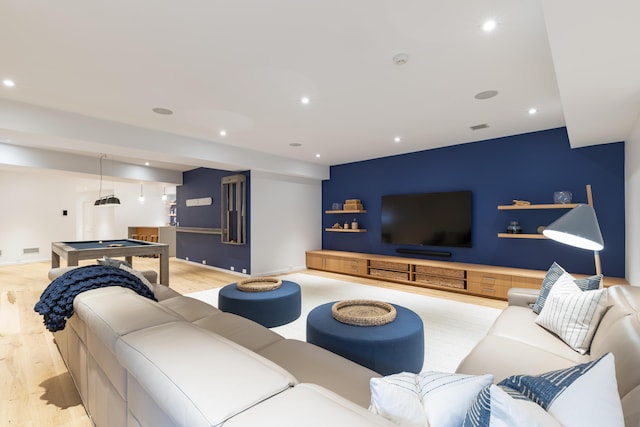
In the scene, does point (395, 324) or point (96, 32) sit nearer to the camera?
point (96, 32)

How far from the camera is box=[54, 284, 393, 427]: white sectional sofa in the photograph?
0.75m

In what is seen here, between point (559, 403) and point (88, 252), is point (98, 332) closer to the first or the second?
point (559, 403)

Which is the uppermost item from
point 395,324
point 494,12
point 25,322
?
point 494,12

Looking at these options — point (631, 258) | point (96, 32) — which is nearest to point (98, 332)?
point (96, 32)

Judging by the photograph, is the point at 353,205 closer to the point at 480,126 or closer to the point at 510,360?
the point at 480,126

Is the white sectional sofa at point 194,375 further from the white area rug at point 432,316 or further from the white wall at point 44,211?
the white wall at point 44,211

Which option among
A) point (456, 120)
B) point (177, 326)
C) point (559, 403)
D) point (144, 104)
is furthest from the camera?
point (456, 120)

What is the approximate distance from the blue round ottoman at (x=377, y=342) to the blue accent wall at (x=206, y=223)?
4325 millimetres

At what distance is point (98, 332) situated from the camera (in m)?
1.37

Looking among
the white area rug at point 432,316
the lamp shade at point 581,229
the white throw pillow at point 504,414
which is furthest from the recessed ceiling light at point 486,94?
the white throw pillow at point 504,414

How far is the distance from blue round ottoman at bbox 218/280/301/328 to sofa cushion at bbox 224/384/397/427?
261 cm

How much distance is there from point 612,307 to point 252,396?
2.21 meters

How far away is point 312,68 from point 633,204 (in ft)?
12.9

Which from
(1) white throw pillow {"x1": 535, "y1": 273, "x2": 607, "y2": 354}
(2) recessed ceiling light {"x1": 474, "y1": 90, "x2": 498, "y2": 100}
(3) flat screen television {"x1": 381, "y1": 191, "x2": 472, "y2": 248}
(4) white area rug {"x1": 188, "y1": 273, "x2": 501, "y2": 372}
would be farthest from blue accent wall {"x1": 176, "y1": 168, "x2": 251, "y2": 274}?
(1) white throw pillow {"x1": 535, "y1": 273, "x2": 607, "y2": 354}
